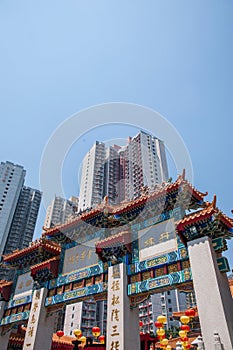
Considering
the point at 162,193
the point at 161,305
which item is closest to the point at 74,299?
the point at 162,193

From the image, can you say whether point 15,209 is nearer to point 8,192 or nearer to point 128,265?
point 8,192

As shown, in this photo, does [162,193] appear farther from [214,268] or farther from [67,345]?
[67,345]

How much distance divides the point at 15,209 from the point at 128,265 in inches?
2204

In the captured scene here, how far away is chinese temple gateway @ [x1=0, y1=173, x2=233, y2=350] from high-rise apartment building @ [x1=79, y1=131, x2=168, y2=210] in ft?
151

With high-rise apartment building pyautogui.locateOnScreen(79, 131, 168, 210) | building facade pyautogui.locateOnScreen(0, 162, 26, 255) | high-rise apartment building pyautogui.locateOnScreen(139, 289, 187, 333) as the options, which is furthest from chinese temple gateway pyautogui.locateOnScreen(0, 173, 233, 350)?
high-rise apartment building pyautogui.locateOnScreen(79, 131, 168, 210)

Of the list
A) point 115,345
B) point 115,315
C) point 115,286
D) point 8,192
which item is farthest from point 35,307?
point 8,192

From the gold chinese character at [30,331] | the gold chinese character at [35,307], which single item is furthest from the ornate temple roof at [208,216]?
the gold chinese character at [30,331]

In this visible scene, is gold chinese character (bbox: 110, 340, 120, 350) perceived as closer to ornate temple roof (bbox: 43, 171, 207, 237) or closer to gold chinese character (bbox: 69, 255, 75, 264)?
gold chinese character (bbox: 69, 255, 75, 264)

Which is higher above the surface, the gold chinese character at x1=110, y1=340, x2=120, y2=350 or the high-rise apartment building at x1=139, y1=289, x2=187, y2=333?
the high-rise apartment building at x1=139, y1=289, x2=187, y2=333

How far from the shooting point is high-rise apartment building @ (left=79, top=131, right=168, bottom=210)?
6266 cm

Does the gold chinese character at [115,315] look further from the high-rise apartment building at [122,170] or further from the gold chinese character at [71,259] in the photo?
the high-rise apartment building at [122,170]

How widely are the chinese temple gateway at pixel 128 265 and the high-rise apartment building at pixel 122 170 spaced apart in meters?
46.0

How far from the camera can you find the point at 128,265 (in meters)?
11.6

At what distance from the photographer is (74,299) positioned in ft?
41.4
